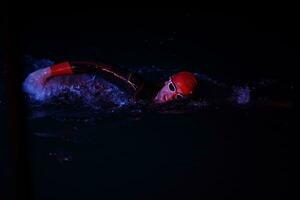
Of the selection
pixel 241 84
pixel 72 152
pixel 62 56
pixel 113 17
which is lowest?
pixel 72 152

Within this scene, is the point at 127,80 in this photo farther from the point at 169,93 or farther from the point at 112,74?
the point at 169,93

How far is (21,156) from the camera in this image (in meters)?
2.57

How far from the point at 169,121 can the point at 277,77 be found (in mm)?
2730

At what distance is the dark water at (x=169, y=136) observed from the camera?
14.8ft

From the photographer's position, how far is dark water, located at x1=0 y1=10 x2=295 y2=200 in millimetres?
4504

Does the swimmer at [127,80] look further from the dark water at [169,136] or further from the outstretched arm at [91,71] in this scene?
the dark water at [169,136]

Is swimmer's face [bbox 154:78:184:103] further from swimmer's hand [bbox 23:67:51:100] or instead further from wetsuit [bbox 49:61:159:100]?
swimmer's hand [bbox 23:67:51:100]

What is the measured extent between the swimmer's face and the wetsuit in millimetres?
186

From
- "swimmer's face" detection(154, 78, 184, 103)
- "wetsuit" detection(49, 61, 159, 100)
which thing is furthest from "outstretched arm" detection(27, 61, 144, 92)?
"swimmer's face" detection(154, 78, 184, 103)

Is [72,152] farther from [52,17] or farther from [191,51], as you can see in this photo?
[52,17]

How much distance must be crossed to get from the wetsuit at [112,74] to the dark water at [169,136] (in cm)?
29

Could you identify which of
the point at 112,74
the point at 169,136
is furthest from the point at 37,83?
the point at 169,136

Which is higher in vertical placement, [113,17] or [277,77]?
[113,17]

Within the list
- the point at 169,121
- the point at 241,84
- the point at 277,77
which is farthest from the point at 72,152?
the point at 277,77
